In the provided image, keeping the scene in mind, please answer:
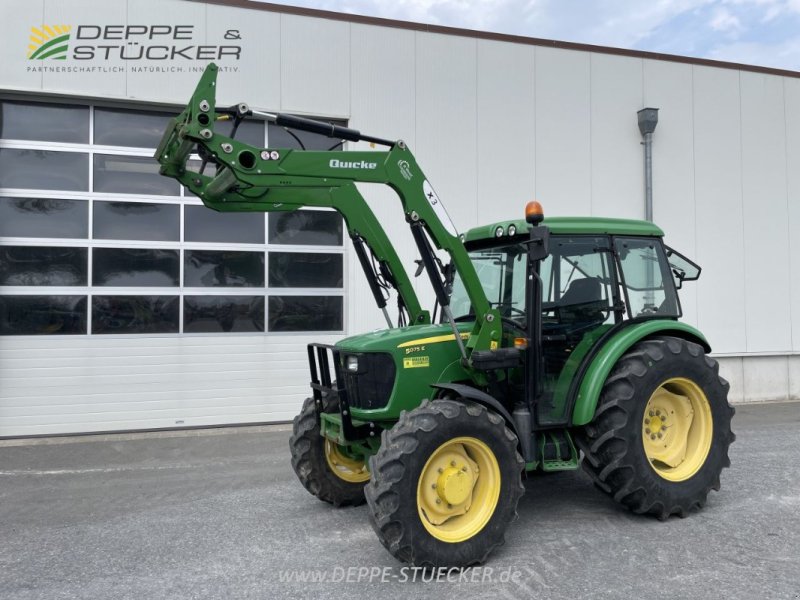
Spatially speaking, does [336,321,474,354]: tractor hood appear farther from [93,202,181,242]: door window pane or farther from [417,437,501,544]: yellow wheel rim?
[93,202,181,242]: door window pane

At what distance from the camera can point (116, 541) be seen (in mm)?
4586

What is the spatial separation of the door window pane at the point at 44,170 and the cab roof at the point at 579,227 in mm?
6014

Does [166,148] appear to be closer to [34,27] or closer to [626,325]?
[626,325]

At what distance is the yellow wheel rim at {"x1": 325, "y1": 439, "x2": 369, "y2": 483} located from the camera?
5086 millimetres

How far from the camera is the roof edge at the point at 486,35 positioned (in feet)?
29.9

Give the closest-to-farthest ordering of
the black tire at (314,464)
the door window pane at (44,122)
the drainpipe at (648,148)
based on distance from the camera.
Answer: the black tire at (314,464) → the door window pane at (44,122) → the drainpipe at (648,148)

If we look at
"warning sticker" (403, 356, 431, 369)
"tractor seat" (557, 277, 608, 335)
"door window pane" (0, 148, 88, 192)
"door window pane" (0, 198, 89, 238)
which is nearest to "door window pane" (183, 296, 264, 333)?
"door window pane" (0, 198, 89, 238)

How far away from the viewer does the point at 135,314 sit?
8664mm

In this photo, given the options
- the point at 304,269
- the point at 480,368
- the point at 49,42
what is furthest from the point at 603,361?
the point at 49,42

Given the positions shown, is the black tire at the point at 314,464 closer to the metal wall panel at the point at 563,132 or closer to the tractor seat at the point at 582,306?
the tractor seat at the point at 582,306

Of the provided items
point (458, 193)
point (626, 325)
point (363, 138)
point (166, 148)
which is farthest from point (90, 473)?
point (458, 193)

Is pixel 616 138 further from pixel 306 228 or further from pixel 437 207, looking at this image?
pixel 437 207

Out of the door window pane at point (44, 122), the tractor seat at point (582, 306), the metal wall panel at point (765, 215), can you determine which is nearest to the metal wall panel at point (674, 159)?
the metal wall panel at point (765, 215)

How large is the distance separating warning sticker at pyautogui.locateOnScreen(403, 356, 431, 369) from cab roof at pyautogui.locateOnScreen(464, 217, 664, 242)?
1.15 m
